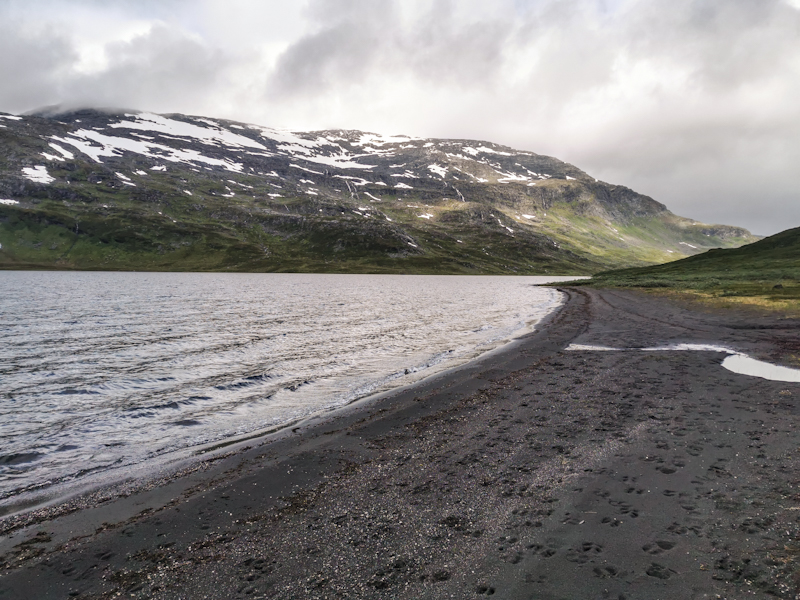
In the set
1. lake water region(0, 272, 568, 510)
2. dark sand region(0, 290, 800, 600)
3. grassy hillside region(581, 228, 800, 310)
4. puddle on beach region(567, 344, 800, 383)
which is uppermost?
grassy hillside region(581, 228, 800, 310)

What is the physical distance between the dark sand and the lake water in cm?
397

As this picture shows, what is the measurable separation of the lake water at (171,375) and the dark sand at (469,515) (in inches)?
156

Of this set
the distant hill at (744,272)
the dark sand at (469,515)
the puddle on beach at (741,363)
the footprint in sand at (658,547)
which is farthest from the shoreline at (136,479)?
the distant hill at (744,272)

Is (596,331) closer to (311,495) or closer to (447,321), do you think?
(447,321)

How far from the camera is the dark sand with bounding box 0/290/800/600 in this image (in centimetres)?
802

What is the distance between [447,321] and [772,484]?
160 ft

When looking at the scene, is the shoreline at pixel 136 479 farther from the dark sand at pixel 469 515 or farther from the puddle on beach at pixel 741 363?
the puddle on beach at pixel 741 363

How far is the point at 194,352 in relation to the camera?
3638 centimetres

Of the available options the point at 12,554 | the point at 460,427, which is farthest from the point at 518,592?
the point at 12,554

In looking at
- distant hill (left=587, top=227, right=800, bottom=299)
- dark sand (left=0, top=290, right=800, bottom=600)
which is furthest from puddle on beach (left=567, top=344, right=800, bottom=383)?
distant hill (left=587, top=227, right=800, bottom=299)

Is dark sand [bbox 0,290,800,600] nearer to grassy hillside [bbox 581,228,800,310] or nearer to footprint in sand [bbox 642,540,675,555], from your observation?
footprint in sand [bbox 642,540,675,555]

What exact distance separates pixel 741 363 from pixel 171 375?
1503 inches

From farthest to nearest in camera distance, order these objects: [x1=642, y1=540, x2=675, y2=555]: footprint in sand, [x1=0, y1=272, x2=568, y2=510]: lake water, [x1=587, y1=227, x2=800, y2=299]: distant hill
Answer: [x1=587, y1=227, x2=800, y2=299]: distant hill → [x1=0, y1=272, x2=568, y2=510]: lake water → [x1=642, y1=540, x2=675, y2=555]: footprint in sand

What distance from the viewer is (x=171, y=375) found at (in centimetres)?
2878
